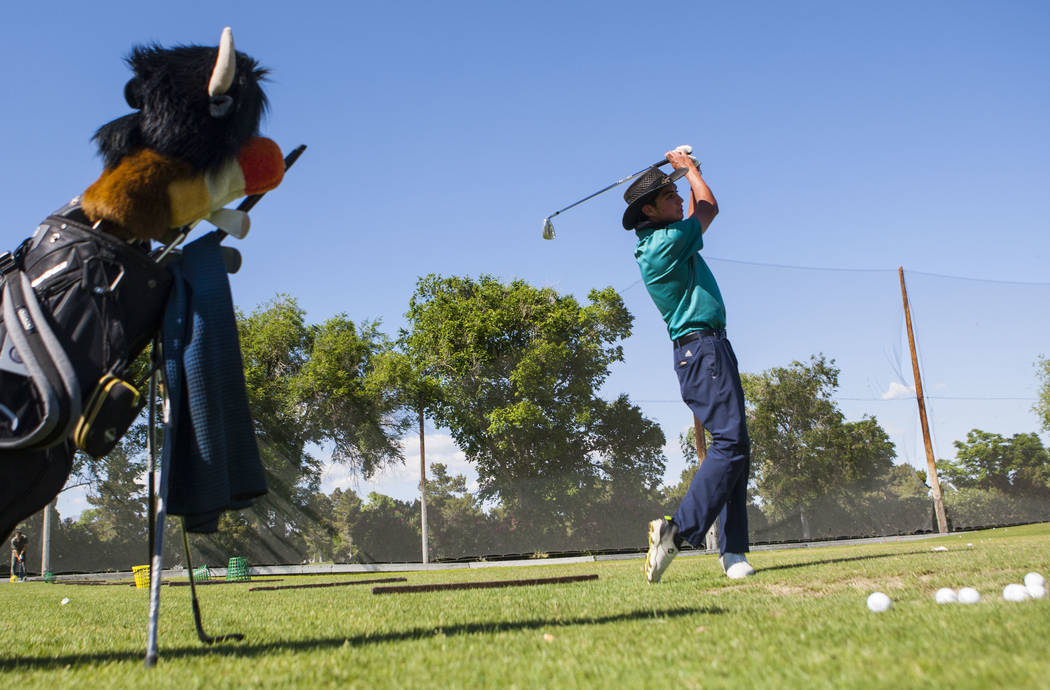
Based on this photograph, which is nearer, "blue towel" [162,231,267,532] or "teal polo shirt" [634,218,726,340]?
"blue towel" [162,231,267,532]

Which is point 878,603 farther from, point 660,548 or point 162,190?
point 162,190

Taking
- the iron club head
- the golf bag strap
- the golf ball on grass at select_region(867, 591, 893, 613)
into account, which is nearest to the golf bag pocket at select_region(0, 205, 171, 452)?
the golf bag strap

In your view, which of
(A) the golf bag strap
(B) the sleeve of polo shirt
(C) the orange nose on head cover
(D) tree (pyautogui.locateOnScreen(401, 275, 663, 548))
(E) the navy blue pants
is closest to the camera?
(A) the golf bag strap

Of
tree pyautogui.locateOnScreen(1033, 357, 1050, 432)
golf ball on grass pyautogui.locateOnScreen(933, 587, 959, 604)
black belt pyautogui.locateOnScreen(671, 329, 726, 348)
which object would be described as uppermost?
tree pyautogui.locateOnScreen(1033, 357, 1050, 432)

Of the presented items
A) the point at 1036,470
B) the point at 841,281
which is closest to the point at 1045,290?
the point at 841,281

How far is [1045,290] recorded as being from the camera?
39.6 meters

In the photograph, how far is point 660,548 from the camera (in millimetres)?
4527

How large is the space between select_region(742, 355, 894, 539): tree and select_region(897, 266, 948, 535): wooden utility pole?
519 inches

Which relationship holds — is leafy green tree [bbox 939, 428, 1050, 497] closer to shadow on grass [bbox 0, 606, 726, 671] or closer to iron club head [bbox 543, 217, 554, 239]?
iron club head [bbox 543, 217, 554, 239]

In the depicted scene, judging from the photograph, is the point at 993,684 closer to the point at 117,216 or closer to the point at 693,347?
the point at 117,216

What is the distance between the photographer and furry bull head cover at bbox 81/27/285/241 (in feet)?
8.70

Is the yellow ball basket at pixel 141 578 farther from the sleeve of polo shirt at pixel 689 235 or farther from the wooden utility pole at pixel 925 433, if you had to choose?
the wooden utility pole at pixel 925 433

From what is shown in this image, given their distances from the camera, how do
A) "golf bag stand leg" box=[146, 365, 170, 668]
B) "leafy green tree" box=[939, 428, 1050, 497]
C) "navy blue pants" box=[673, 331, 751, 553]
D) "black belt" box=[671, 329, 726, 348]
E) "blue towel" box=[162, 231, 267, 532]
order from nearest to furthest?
"golf bag stand leg" box=[146, 365, 170, 668] → "blue towel" box=[162, 231, 267, 532] → "navy blue pants" box=[673, 331, 751, 553] → "black belt" box=[671, 329, 726, 348] → "leafy green tree" box=[939, 428, 1050, 497]

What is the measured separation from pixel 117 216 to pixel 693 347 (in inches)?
131
